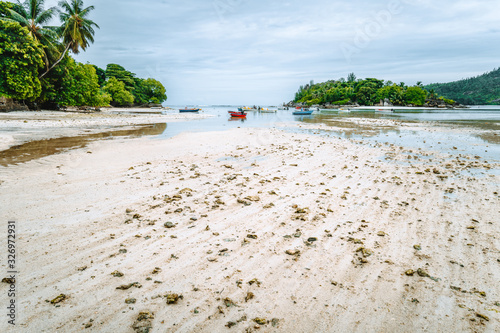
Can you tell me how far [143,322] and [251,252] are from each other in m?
1.91

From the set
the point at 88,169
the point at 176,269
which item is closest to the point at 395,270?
the point at 176,269

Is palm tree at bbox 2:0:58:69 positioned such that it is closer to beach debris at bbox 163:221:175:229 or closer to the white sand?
the white sand

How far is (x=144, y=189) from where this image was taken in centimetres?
709

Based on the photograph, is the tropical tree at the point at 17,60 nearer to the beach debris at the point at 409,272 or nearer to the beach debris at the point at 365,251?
the beach debris at the point at 365,251

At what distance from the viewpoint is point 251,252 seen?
4.16 meters

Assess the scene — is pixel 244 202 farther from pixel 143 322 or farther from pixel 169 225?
pixel 143 322

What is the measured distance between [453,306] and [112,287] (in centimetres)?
444

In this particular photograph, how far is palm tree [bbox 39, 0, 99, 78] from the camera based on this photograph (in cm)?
4156

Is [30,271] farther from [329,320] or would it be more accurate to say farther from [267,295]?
[329,320]

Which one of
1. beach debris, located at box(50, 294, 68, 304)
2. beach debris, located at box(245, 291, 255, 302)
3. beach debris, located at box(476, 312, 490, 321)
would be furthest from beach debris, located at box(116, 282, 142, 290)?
beach debris, located at box(476, 312, 490, 321)

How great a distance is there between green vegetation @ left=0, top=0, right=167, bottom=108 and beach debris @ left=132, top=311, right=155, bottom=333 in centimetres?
4400

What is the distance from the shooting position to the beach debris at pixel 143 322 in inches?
104

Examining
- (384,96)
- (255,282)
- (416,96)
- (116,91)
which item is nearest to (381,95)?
(384,96)

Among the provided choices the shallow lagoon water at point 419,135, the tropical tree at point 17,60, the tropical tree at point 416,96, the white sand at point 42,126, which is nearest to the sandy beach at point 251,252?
the shallow lagoon water at point 419,135
